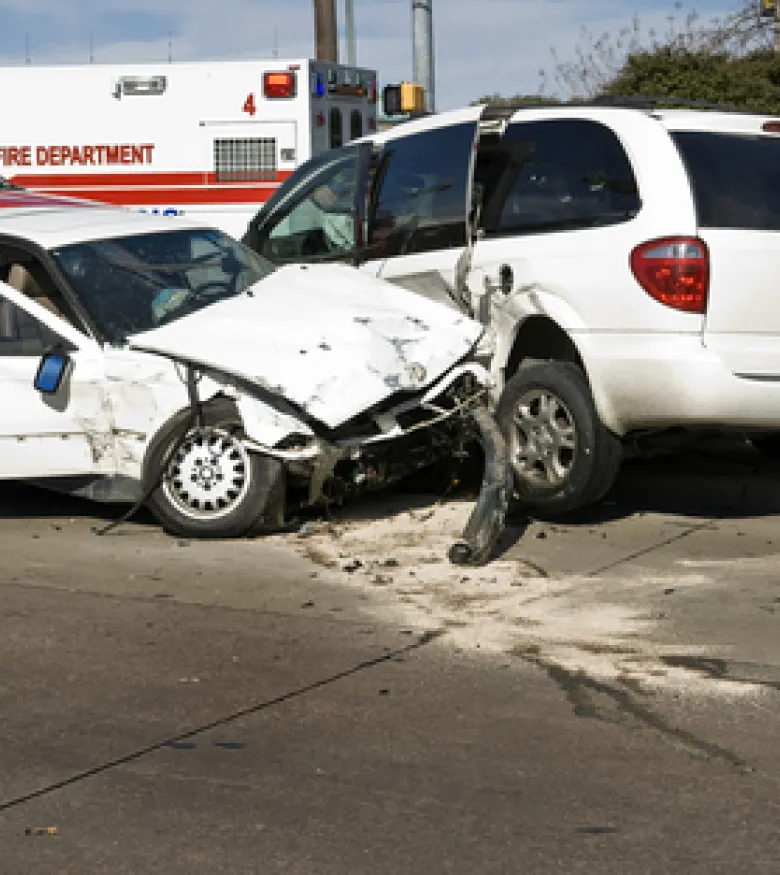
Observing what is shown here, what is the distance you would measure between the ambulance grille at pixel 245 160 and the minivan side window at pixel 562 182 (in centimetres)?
849

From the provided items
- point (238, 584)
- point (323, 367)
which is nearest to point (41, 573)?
point (238, 584)

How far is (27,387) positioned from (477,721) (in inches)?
148

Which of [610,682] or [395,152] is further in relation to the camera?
[395,152]

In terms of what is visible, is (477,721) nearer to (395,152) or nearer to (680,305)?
(680,305)

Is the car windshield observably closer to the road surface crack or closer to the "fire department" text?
the road surface crack

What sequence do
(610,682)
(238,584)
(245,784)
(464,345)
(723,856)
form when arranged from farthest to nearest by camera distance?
(464,345), (238,584), (610,682), (245,784), (723,856)

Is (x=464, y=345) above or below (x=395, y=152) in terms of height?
below

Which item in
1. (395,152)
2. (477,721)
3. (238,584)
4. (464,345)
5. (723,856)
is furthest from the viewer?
(395,152)

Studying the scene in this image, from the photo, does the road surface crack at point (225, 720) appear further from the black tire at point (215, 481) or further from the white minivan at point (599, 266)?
the white minivan at point (599, 266)

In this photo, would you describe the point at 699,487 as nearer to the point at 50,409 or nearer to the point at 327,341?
the point at 327,341

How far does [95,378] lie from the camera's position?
27.4 ft

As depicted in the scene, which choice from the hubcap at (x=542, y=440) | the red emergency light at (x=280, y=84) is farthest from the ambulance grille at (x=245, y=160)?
the hubcap at (x=542, y=440)

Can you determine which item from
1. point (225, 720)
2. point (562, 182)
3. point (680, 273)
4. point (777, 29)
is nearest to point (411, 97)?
point (562, 182)

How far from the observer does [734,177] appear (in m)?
8.00
